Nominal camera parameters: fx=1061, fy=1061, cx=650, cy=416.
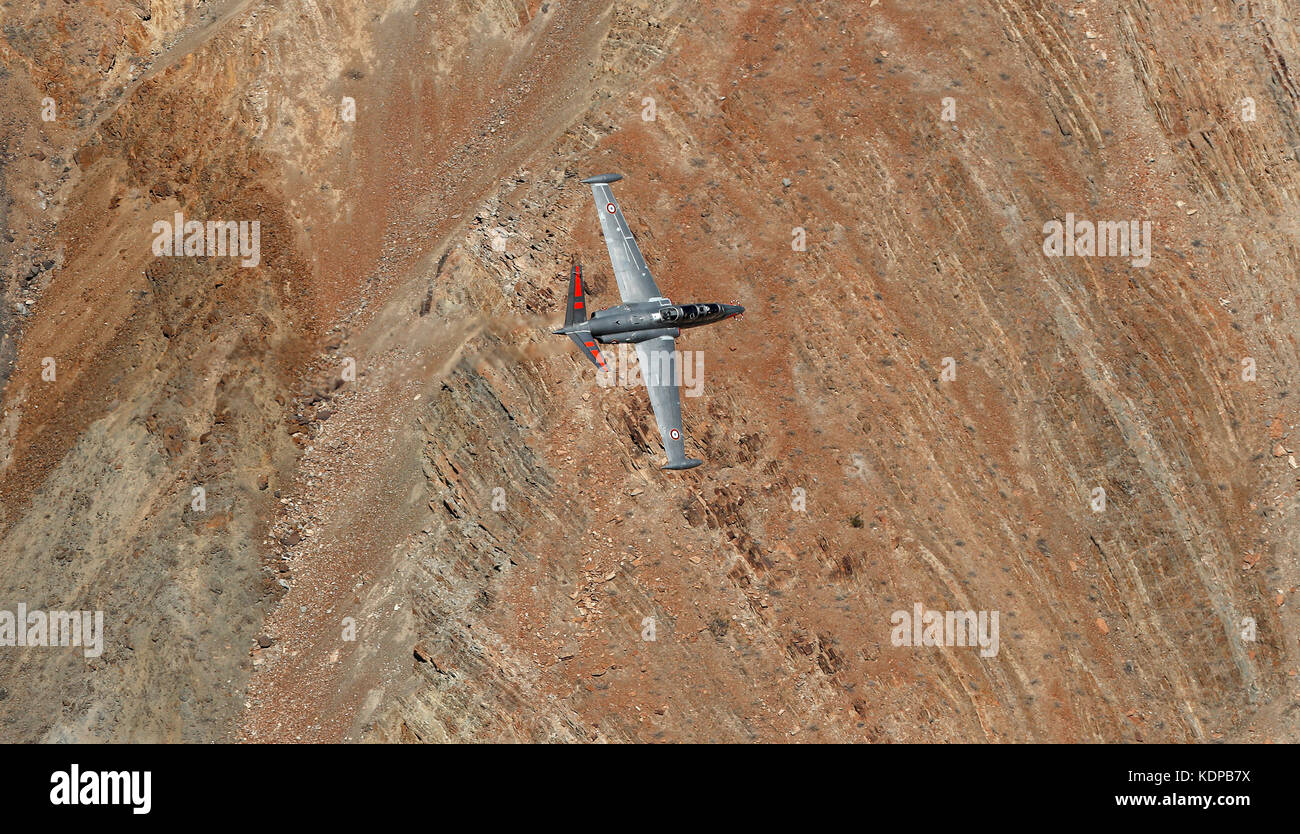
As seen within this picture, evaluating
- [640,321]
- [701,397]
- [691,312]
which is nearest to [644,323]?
[640,321]

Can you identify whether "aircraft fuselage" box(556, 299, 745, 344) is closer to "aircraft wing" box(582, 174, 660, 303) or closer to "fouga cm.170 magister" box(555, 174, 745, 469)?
"fouga cm.170 magister" box(555, 174, 745, 469)

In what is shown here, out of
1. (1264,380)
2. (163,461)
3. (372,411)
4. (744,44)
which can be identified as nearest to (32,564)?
(163,461)

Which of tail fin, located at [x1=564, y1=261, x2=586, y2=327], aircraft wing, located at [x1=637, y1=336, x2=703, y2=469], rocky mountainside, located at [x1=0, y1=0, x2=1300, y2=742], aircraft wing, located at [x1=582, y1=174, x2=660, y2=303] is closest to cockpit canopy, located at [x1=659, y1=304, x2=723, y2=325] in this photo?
aircraft wing, located at [x1=637, y1=336, x2=703, y2=469]

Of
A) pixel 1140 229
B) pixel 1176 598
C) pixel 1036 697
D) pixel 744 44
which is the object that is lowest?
pixel 1036 697

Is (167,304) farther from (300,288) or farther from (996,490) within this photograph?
(996,490)

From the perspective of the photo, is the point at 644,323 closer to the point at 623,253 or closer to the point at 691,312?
the point at 691,312

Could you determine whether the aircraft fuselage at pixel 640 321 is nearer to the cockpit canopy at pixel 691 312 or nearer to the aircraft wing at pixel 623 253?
the cockpit canopy at pixel 691 312
